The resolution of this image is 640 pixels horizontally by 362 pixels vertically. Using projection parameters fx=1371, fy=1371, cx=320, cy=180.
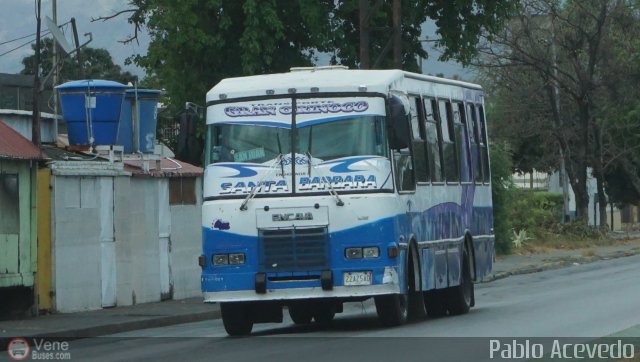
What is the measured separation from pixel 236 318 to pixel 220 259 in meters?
1.03

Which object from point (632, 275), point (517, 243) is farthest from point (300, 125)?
point (517, 243)

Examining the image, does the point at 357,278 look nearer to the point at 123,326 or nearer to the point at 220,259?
the point at 220,259

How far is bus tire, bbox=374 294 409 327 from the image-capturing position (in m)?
18.3

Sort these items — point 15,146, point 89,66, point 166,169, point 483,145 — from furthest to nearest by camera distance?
1. point 89,66
2. point 166,169
3. point 483,145
4. point 15,146

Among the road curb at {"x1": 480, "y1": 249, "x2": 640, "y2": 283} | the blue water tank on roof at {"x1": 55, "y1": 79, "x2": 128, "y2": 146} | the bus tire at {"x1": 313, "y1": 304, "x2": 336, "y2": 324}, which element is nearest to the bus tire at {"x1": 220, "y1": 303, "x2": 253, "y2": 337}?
the bus tire at {"x1": 313, "y1": 304, "x2": 336, "y2": 324}

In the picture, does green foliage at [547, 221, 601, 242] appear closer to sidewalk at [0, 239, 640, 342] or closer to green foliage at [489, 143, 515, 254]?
green foliage at [489, 143, 515, 254]

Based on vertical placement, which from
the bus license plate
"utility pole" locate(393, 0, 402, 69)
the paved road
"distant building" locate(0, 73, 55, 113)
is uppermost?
"distant building" locate(0, 73, 55, 113)

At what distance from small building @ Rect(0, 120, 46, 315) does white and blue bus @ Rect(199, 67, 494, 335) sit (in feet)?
17.3

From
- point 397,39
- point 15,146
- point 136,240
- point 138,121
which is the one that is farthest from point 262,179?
point 397,39

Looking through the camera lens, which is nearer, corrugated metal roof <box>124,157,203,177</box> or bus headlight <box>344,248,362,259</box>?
bus headlight <box>344,248,362,259</box>

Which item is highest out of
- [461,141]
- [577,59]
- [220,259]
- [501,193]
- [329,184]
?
[577,59]

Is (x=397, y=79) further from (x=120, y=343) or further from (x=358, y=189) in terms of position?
(x=120, y=343)

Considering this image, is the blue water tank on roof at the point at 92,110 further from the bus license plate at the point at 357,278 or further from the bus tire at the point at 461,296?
the bus license plate at the point at 357,278

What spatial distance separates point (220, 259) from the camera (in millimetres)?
17984
